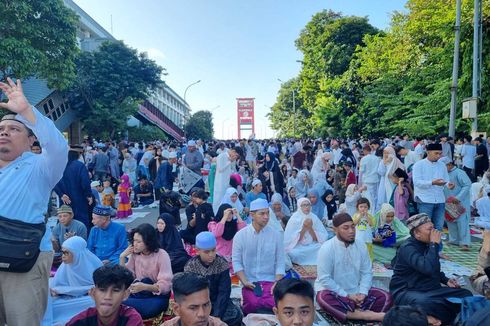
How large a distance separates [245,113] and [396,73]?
47351 millimetres

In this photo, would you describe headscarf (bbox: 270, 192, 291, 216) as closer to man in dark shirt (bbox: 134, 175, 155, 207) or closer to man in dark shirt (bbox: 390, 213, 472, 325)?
man in dark shirt (bbox: 390, 213, 472, 325)

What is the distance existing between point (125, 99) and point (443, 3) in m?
18.8

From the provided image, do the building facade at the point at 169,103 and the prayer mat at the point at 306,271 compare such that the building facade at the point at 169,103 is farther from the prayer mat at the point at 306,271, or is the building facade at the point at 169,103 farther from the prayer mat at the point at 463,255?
the prayer mat at the point at 306,271

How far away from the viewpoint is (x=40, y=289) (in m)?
2.34

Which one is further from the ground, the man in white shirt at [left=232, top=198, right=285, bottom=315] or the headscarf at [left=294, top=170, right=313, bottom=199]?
the headscarf at [left=294, top=170, right=313, bottom=199]

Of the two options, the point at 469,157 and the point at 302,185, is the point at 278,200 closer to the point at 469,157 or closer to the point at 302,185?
the point at 302,185

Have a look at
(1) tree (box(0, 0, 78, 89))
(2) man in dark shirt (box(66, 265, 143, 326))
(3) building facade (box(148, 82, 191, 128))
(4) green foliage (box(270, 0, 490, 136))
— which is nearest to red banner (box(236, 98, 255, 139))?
(3) building facade (box(148, 82, 191, 128))

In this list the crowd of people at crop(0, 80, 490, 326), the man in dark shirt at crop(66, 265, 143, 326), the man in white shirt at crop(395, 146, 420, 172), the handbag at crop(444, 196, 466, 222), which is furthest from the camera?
the man in white shirt at crop(395, 146, 420, 172)

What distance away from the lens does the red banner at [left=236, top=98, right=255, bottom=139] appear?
69188mm

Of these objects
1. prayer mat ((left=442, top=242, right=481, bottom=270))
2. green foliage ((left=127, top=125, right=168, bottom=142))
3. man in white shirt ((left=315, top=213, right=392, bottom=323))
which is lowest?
prayer mat ((left=442, top=242, right=481, bottom=270))

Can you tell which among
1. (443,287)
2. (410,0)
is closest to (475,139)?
(443,287)

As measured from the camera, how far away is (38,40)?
15008mm

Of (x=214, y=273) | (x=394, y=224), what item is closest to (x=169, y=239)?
(x=214, y=273)

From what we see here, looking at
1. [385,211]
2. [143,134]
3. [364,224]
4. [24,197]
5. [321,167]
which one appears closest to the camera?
[24,197]
